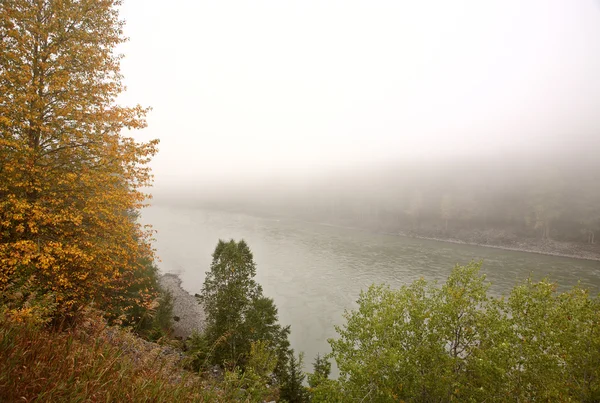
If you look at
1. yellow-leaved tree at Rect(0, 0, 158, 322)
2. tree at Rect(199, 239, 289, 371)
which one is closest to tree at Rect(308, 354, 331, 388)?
tree at Rect(199, 239, 289, 371)

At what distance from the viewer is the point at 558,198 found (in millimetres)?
99250

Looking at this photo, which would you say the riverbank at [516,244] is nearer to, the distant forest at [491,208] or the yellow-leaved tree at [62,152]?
the distant forest at [491,208]

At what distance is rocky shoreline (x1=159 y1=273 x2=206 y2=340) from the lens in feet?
119

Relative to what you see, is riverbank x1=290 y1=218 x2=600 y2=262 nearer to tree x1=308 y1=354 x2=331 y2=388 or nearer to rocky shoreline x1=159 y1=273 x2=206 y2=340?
rocky shoreline x1=159 y1=273 x2=206 y2=340

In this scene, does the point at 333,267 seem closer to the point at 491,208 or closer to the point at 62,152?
the point at 62,152

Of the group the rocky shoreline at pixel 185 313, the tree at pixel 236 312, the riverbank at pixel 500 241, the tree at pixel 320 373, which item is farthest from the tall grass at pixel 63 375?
the riverbank at pixel 500 241

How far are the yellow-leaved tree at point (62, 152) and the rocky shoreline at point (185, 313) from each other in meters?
27.2

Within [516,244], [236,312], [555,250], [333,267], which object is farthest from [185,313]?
[555,250]

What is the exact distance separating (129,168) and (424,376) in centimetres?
1655

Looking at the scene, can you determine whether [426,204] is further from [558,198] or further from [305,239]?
[305,239]

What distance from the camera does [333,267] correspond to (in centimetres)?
6462

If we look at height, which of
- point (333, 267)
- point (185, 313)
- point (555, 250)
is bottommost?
point (185, 313)

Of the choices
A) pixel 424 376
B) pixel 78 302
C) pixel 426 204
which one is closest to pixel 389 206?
pixel 426 204

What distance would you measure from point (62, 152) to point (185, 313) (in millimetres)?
38985
